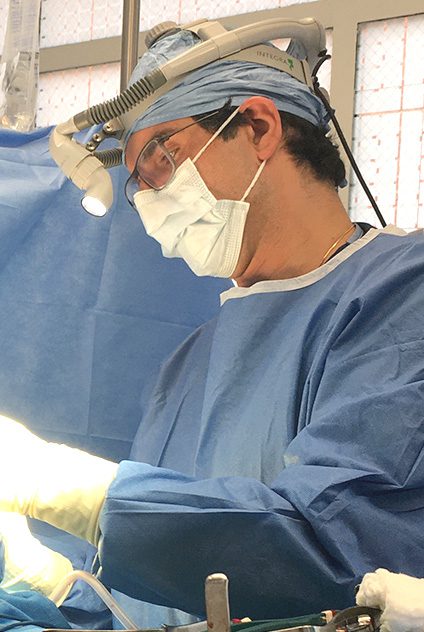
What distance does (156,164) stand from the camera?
160 cm

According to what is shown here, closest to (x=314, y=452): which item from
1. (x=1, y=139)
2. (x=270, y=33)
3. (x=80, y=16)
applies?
(x=270, y=33)

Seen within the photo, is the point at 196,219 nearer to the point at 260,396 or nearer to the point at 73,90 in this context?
the point at 260,396

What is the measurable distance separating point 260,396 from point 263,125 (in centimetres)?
48

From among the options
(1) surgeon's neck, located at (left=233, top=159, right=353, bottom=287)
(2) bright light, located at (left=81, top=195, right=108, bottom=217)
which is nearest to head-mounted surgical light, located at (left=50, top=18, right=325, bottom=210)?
(2) bright light, located at (left=81, top=195, right=108, bottom=217)

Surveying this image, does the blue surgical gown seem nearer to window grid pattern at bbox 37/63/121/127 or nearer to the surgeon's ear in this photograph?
the surgeon's ear

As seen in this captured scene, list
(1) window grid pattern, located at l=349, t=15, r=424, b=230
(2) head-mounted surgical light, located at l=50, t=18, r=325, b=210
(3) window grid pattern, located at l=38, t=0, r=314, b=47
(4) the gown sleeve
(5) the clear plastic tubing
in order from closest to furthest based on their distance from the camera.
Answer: (4) the gown sleeve < (5) the clear plastic tubing < (2) head-mounted surgical light, located at l=50, t=18, r=325, b=210 < (1) window grid pattern, located at l=349, t=15, r=424, b=230 < (3) window grid pattern, located at l=38, t=0, r=314, b=47

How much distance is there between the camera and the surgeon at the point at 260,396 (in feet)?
3.38

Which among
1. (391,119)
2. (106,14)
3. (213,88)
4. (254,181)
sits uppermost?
(213,88)

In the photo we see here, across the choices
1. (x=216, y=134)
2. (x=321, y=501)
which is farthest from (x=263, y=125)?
(x=321, y=501)

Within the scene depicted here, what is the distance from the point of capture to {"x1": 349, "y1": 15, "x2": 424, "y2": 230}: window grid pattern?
291 cm

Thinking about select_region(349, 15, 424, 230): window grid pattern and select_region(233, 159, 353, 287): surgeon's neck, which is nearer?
select_region(233, 159, 353, 287): surgeon's neck

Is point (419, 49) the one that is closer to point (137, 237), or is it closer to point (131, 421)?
point (137, 237)

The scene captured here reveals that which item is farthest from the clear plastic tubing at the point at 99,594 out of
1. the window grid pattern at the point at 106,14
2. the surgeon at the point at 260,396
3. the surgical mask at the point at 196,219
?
the window grid pattern at the point at 106,14

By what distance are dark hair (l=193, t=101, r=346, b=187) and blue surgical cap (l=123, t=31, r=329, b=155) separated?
17mm
